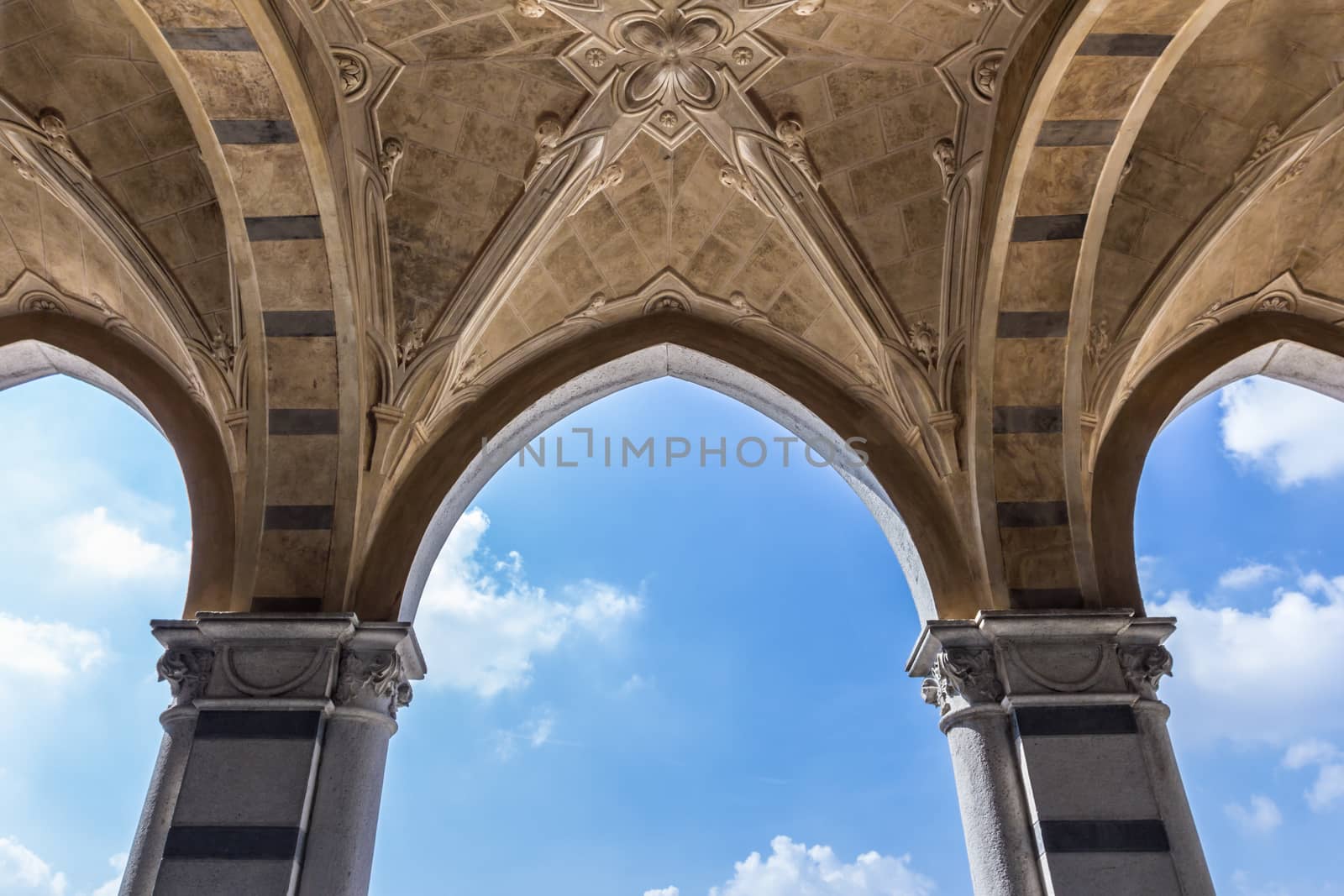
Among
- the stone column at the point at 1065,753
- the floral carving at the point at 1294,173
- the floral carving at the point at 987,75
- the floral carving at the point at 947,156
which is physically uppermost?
the floral carving at the point at 987,75

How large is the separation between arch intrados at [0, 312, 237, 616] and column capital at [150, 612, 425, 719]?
0.39 metres

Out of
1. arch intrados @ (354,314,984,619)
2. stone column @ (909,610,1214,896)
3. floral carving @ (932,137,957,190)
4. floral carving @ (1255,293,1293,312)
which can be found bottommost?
stone column @ (909,610,1214,896)

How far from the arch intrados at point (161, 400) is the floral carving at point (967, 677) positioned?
4.33 meters

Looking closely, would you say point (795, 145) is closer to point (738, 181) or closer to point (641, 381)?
point (738, 181)

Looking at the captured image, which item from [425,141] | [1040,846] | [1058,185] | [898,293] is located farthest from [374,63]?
[1040,846]

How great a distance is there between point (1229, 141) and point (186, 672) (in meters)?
7.33

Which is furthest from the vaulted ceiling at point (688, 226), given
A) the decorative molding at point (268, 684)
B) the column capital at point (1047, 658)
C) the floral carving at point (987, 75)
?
the decorative molding at point (268, 684)

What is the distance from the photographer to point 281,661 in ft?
21.0

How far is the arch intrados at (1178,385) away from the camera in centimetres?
715

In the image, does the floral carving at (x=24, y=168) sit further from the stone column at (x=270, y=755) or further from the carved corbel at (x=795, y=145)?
the carved corbel at (x=795, y=145)

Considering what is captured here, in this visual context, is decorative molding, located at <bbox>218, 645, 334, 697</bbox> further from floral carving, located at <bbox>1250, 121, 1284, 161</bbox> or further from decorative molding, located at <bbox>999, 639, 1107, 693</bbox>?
floral carving, located at <bbox>1250, 121, 1284, 161</bbox>

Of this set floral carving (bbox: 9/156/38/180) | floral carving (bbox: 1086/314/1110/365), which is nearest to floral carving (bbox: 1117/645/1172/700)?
floral carving (bbox: 1086/314/1110/365)

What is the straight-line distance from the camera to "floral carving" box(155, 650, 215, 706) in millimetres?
6363

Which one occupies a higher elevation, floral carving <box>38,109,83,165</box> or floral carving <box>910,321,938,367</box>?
floral carving <box>38,109,83,165</box>
